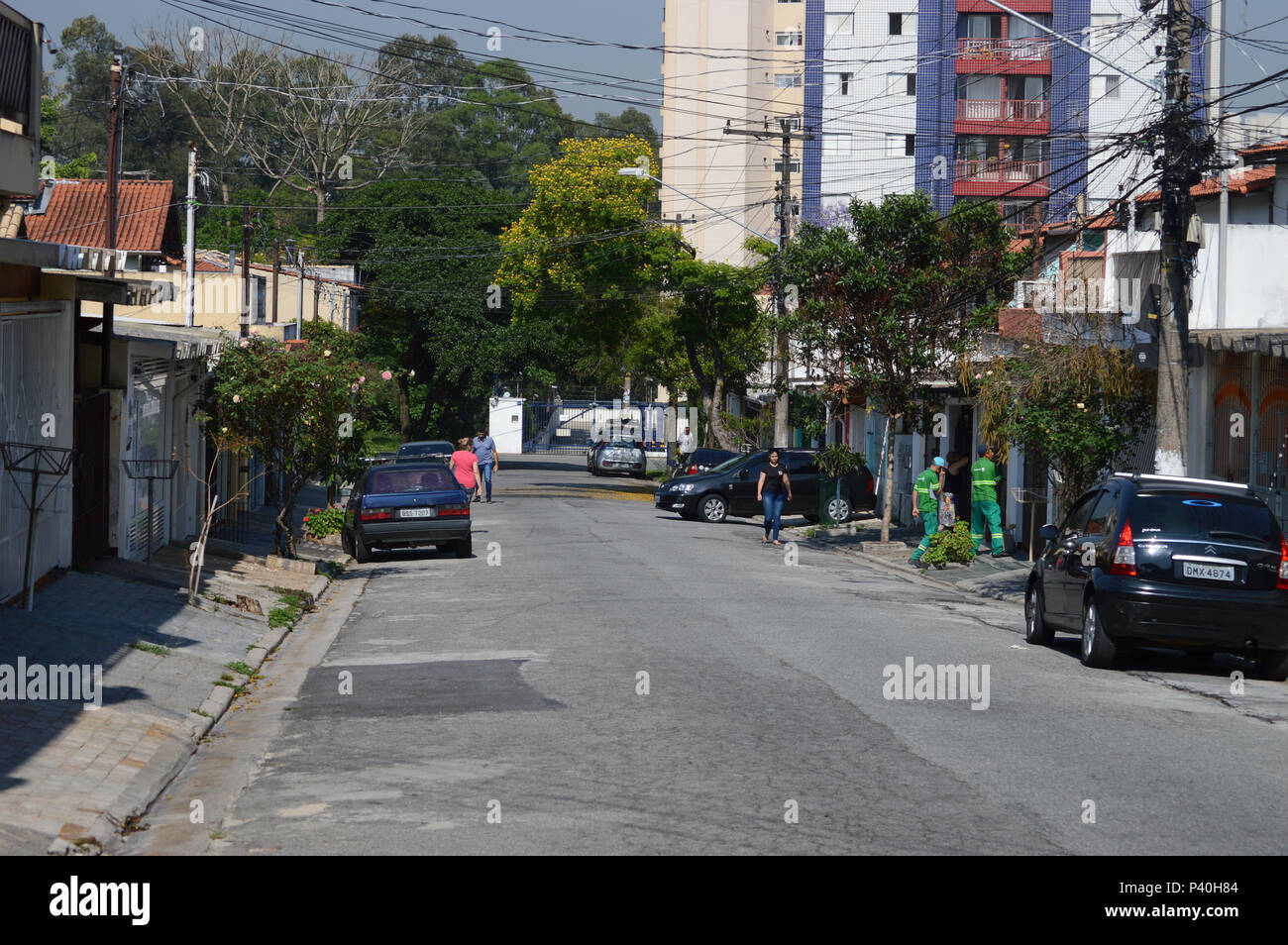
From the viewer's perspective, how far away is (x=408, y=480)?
2430cm

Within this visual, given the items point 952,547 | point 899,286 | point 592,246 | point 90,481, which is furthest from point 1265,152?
point 592,246

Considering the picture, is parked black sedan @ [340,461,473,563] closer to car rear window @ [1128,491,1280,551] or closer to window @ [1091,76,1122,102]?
car rear window @ [1128,491,1280,551]

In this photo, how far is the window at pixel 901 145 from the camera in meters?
62.9

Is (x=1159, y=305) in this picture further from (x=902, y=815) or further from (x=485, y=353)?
(x=485, y=353)

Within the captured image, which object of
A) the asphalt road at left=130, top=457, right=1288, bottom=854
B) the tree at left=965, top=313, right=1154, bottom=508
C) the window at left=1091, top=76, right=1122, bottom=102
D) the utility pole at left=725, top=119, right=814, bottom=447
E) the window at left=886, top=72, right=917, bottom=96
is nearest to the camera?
the asphalt road at left=130, top=457, right=1288, bottom=854

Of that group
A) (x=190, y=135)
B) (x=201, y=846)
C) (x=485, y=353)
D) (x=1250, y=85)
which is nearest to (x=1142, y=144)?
(x=1250, y=85)

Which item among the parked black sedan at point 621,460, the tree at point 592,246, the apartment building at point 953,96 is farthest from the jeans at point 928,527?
the parked black sedan at point 621,460

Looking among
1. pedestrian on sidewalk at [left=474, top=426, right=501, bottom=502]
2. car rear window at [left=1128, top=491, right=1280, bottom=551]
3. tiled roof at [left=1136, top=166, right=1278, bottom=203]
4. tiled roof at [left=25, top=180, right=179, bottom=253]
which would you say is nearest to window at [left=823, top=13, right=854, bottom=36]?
pedestrian on sidewalk at [left=474, top=426, right=501, bottom=502]

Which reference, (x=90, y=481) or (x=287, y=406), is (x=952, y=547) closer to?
(x=287, y=406)

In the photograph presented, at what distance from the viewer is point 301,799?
8039mm

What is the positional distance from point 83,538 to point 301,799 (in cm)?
1044

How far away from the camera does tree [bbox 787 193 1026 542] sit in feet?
90.2

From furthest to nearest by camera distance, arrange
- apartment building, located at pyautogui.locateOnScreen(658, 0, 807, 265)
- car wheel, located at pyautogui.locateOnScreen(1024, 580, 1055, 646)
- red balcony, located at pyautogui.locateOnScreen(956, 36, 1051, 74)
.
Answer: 1. apartment building, located at pyautogui.locateOnScreen(658, 0, 807, 265)
2. red balcony, located at pyautogui.locateOnScreen(956, 36, 1051, 74)
3. car wheel, located at pyautogui.locateOnScreen(1024, 580, 1055, 646)

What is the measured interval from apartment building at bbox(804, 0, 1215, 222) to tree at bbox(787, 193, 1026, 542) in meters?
27.9
